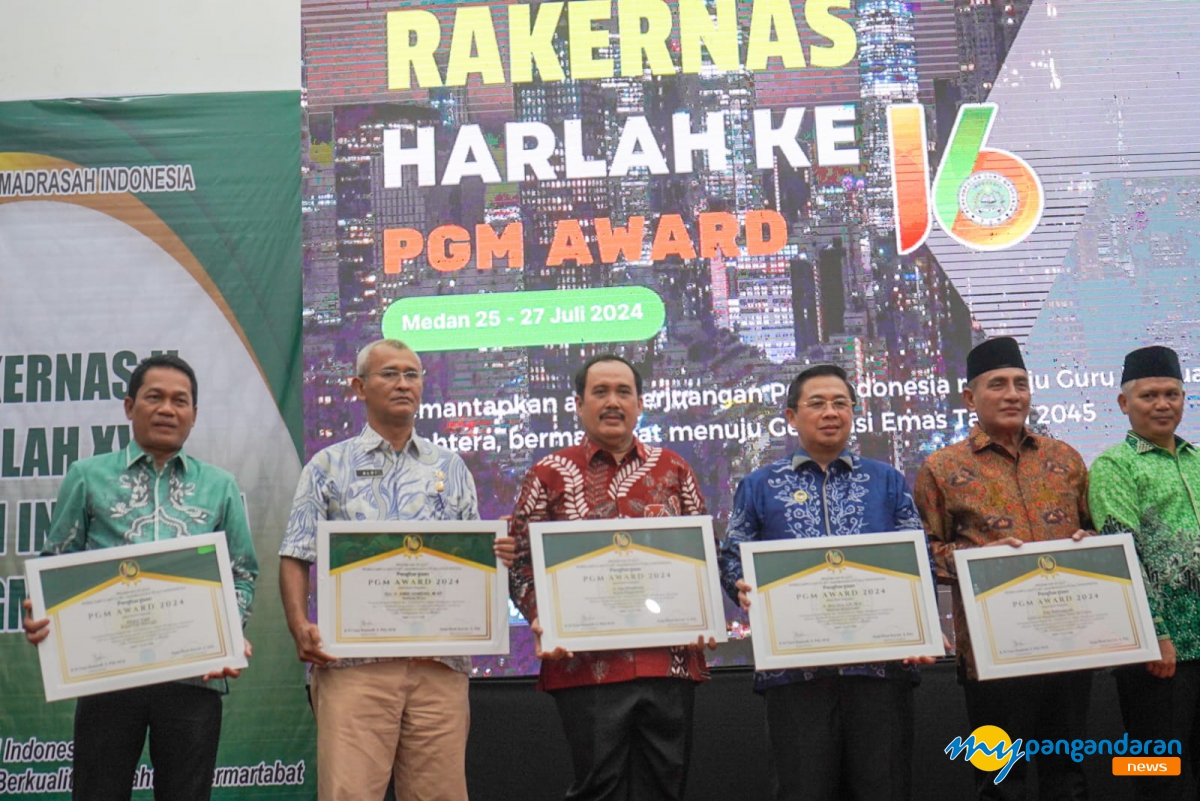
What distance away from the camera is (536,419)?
4125 millimetres

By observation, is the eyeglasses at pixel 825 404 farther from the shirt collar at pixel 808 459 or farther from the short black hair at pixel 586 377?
the short black hair at pixel 586 377

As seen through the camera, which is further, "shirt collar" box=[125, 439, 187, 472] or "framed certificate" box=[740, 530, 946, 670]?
"shirt collar" box=[125, 439, 187, 472]

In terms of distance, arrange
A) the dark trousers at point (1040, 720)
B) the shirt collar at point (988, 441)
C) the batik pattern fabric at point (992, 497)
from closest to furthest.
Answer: the dark trousers at point (1040, 720) → the batik pattern fabric at point (992, 497) → the shirt collar at point (988, 441)

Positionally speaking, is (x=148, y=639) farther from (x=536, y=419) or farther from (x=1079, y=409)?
(x=1079, y=409)

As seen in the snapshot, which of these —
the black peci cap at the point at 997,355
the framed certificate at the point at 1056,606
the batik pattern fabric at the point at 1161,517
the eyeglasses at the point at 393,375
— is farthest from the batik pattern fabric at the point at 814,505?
the eyeglasses at the point at 393,375

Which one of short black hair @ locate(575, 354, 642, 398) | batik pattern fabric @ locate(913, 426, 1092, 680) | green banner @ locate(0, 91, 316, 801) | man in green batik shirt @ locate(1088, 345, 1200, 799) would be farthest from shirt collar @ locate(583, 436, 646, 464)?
green banner @ locate(0, 91, 316, 801)

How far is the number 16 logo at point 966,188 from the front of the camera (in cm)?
417

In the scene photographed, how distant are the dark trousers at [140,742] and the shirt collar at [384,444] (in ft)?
2.55

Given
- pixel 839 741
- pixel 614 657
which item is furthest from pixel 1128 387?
pixel 614 657

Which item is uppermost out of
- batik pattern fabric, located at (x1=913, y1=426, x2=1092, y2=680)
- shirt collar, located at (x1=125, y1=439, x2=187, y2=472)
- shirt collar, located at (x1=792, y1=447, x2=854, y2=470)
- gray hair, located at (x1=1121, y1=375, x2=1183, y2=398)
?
gray hair, located at (x1=1121, y1=375, x2=1183, y2=398)

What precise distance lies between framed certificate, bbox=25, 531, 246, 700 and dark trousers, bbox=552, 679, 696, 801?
89 cm

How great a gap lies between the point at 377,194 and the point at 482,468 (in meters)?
1.14

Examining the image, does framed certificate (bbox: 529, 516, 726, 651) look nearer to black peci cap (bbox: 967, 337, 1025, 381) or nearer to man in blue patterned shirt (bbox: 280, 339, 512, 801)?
man in blue patterned shirt (bbox: 280, 339, 512, 801)

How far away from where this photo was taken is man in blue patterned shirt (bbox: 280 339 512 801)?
2785mm
